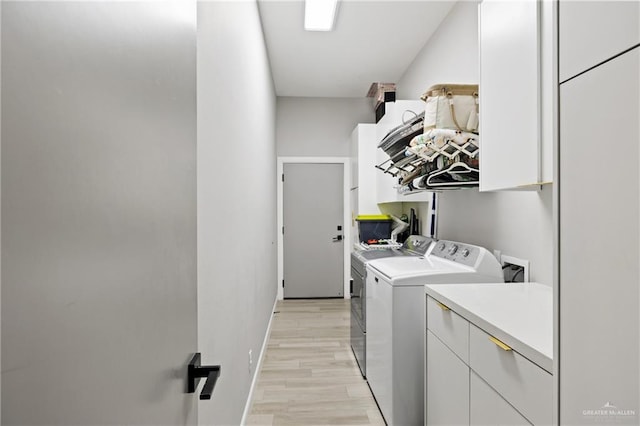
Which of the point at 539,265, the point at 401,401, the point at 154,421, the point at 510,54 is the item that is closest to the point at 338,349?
the point at 401,401

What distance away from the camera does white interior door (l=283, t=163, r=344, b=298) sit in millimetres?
5227

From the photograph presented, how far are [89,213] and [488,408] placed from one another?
132 cm

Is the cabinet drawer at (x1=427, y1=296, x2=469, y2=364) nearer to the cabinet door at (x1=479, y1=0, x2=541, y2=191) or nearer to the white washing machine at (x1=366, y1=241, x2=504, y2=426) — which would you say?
the white washing machine at (x1=366, y1=241, x2=504, y2=426)

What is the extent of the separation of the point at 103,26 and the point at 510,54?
162 cm

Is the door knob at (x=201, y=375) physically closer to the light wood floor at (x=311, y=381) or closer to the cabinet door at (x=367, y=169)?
the light wood floor at (x=311, y=381)

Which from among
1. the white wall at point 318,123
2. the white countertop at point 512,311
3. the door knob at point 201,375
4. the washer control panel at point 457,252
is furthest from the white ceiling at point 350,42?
the door knob at point 201,375

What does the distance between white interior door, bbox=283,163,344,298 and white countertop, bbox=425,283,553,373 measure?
11.5ft

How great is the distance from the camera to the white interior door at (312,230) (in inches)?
206

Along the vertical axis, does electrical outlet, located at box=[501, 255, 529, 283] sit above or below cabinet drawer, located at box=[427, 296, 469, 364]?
above

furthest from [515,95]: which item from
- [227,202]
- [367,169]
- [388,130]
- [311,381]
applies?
[367,169]

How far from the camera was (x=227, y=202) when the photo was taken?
1635 millimetres

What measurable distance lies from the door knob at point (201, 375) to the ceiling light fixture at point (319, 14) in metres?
2.73

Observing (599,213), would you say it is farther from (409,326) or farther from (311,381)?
(311,381)

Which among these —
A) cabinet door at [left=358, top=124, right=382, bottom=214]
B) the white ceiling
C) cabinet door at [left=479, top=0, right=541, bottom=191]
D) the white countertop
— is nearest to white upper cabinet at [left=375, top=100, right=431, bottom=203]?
cabinet door at [left=358, top=124, right=382, bottom=214]
